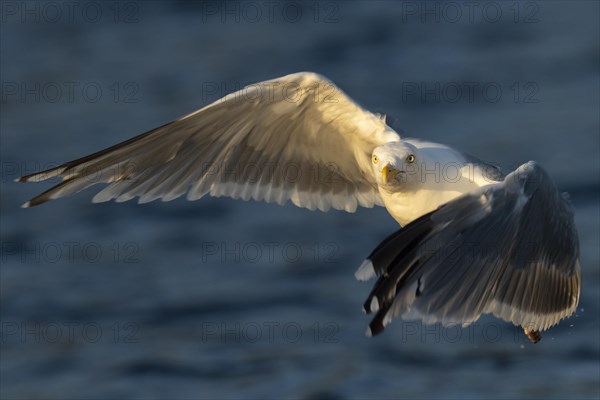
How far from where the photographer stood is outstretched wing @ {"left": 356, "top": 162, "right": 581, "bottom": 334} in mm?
6414

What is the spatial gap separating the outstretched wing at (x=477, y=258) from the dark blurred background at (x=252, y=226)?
2.91m

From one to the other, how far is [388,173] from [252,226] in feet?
16.1

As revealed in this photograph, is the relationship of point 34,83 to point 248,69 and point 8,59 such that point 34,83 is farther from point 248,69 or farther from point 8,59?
point 248,69

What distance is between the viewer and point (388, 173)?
7152 millimetres

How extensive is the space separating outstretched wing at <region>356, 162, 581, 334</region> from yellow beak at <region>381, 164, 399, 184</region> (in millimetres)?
614

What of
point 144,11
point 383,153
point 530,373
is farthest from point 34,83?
point 383,153

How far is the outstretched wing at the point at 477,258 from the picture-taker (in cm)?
641
